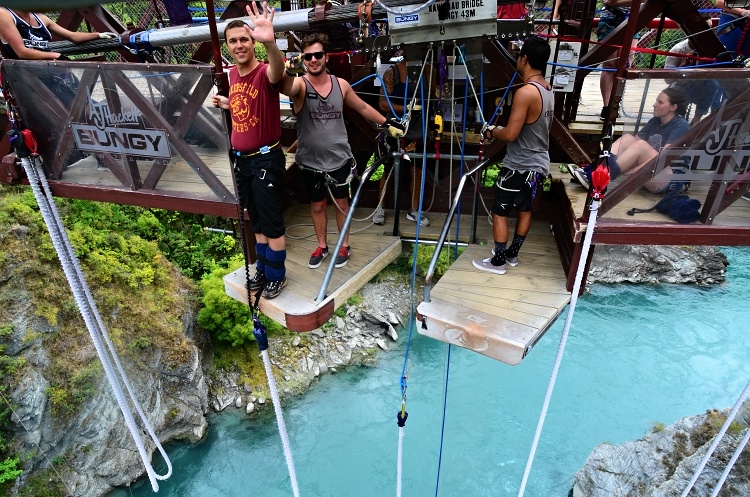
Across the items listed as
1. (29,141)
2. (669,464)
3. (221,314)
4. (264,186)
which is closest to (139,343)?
(221,314)

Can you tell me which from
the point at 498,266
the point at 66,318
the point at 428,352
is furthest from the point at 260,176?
the point at 428,352

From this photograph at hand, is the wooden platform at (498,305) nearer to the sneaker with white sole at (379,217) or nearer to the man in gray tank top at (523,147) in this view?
the man in gray tank top at (523,147)

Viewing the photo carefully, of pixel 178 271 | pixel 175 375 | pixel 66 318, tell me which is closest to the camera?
pixel 66 318

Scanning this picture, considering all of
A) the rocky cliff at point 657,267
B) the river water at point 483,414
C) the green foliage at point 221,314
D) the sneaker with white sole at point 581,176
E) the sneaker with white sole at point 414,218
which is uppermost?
the sneaker with white sole at point 581,176

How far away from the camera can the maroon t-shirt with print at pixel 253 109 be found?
353 cm

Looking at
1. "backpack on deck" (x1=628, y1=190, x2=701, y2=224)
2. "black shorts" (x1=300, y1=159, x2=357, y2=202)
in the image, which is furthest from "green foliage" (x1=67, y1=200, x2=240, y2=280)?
"backpack on deck" (x1=628, y1=190, x2=701, y2=224)

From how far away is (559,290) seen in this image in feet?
13.9

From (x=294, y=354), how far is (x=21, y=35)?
7.63 meters

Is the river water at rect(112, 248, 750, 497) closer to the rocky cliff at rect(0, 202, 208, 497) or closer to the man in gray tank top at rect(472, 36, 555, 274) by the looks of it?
the rocky cliff at rect(0, 202, 208, 497)

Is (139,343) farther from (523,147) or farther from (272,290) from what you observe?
(523,147)

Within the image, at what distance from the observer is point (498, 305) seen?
4043 millimetres

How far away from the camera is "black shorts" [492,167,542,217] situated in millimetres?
4113

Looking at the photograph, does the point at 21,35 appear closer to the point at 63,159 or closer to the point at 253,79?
the point at 63,159

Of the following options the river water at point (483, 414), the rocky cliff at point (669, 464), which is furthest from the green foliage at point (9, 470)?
the rocky cliff at point (669, 464)
